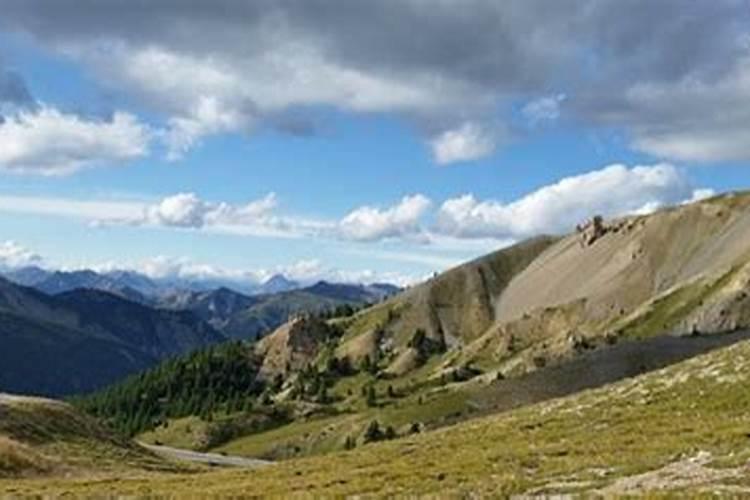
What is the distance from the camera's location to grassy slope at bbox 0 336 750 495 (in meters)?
38.0

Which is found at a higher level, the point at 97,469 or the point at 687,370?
the point at 687,370

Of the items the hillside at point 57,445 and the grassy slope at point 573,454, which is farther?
the hillside at point 57,445

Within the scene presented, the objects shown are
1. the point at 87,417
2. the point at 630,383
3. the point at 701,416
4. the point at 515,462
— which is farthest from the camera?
the point at 87,417

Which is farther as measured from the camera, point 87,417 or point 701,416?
point 87,417

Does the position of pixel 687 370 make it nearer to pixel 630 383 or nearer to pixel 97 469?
pixel 630 383

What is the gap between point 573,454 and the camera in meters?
47.9

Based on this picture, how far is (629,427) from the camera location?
59.7m

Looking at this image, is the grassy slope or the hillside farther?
the hillside

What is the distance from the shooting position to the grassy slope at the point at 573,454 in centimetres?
3797

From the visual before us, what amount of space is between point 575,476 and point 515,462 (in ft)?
28.4

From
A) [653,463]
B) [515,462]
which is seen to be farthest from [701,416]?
[653,463]

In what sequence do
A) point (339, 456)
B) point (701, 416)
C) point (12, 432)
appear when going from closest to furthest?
point (701, 416), point (339, 456), point (12, 432)

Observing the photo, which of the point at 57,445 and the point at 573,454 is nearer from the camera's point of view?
the point at 573,454

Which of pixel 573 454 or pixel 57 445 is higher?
pixel 573 454
